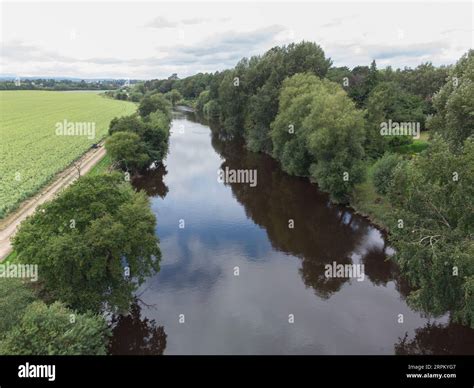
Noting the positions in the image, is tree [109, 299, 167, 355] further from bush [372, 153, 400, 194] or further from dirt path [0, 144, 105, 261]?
bush [372, 153, 400, 194]

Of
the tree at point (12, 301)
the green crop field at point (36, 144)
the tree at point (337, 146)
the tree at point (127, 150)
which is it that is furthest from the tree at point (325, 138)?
the tree at point (12, 301)

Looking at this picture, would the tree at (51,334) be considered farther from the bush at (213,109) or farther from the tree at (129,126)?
the bush at (213,109)

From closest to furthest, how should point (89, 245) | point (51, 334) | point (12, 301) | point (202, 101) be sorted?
point (51, 334), point (12, 301), point (89, 245), point (202, 101)

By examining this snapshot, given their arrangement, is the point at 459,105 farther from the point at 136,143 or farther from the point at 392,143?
the point at 136,143

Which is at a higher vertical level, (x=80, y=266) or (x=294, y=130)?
(x=294, y=130)

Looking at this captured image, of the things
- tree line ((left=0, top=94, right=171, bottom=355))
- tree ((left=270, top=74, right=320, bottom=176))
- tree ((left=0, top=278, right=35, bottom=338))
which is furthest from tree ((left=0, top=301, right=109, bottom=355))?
tree ((left=270, top=74, right=320, bottom=176))

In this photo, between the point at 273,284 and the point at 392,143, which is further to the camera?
the point at 392,143

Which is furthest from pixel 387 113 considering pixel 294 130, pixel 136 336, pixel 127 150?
pixel 136 336
